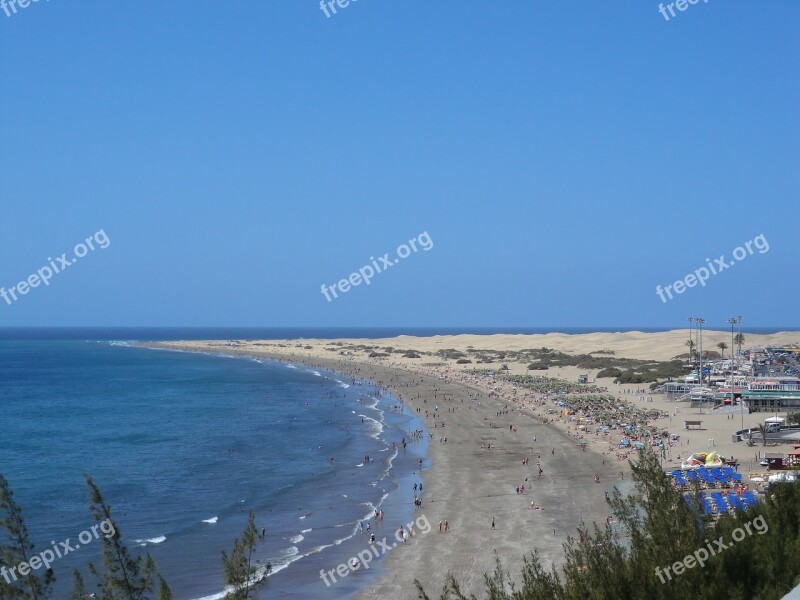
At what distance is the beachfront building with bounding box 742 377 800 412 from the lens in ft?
181

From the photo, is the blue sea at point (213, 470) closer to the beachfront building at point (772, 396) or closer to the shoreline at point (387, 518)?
the shoreline at point (387, 518)

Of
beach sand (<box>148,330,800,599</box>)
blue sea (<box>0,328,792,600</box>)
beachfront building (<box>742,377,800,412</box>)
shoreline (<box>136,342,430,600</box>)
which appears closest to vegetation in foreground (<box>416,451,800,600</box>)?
Answer: beach sand (<box>148,330,800,599</box>)

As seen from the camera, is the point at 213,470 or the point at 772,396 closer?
the point at 213,470

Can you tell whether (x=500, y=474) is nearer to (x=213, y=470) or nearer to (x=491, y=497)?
(x=491, y=497)

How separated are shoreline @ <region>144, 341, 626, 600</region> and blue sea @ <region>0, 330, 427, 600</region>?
1464 millimetres

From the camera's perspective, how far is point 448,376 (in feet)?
332

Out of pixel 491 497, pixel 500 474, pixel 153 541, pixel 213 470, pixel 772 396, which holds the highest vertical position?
pixel 213 470

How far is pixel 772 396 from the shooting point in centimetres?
5597

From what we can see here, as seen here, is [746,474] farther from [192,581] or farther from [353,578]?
[192,581]

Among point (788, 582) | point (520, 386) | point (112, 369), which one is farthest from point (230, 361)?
point (788, 582)

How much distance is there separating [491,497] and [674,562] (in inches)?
888

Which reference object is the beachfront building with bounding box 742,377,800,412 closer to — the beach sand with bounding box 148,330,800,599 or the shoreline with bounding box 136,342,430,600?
the beach sand with bounding box 148,330,800,599

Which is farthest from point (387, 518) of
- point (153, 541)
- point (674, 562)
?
point (674, 562)

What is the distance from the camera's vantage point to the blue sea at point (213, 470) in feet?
91.2
